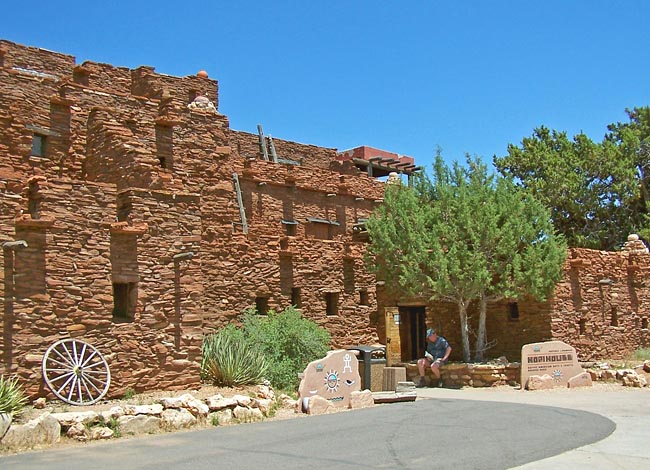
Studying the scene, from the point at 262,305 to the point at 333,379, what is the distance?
574 cm

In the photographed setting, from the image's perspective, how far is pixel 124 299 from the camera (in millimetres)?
15414

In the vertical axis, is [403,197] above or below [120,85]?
below

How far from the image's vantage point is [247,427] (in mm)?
12953

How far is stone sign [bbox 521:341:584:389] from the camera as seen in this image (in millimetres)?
19859

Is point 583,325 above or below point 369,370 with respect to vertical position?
above

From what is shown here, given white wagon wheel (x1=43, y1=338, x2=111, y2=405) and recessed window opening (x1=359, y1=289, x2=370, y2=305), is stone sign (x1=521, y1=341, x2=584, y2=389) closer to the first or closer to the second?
recessed window opening (x1=359, y1=289, x2=370, y2=305)

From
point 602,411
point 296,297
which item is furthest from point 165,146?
point 602,411

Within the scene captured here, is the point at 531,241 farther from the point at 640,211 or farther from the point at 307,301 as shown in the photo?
the point at 640,211

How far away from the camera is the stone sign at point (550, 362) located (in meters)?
19.9

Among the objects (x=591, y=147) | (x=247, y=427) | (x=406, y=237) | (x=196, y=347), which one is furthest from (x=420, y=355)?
(x=591, y=147)

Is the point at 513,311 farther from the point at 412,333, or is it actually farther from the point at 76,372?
the point at 76,372

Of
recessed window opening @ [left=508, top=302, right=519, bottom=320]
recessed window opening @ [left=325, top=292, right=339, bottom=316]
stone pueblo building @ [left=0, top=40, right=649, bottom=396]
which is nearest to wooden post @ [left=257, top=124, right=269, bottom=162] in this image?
stone pueblo building @ [left=0, top=40, right=649, bottom=396]

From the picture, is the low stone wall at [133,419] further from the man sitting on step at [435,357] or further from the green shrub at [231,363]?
the man sitting on step at [435,357]

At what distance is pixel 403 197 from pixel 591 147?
18.5 metres
